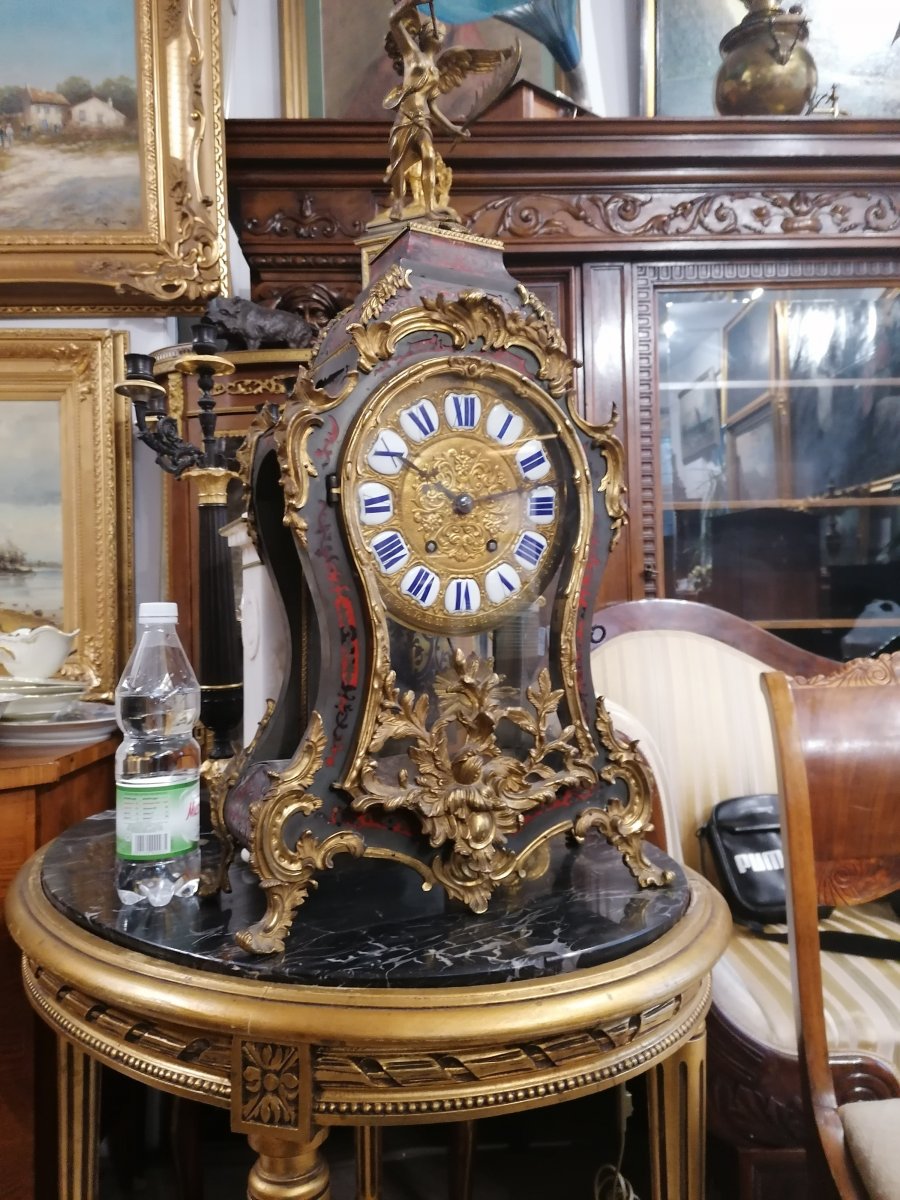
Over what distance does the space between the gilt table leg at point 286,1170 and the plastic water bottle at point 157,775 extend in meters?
0.24

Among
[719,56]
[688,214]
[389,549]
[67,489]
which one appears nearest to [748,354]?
[688,214]

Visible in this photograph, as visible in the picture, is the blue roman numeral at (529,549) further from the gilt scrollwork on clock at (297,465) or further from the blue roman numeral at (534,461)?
the gilt scrollwork on clock at (297,465)

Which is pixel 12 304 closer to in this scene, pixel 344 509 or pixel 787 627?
pixel 344 509

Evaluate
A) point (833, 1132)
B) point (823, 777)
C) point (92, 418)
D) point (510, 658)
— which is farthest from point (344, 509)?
point (92, 418)

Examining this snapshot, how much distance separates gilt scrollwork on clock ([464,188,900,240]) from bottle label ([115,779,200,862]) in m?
1.31

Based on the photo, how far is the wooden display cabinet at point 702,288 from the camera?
1613 millimetres

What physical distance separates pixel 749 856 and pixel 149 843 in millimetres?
995

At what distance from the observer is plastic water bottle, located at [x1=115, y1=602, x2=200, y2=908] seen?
781 millimetres

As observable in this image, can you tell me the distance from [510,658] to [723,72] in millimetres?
1618

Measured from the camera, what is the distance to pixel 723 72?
1.77 metres

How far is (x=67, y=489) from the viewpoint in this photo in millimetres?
1622

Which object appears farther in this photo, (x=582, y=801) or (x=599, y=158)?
(x=599, y=158)

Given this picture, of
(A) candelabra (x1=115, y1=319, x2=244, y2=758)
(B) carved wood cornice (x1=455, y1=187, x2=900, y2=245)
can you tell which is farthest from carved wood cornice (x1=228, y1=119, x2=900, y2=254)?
(A) candelabra (x1=115, y1=319, x2=244, y2=758)

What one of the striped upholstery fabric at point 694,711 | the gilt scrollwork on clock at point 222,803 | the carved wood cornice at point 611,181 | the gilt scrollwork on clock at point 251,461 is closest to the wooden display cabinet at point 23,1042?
the gilt scrollwork on clock at point 222,803
